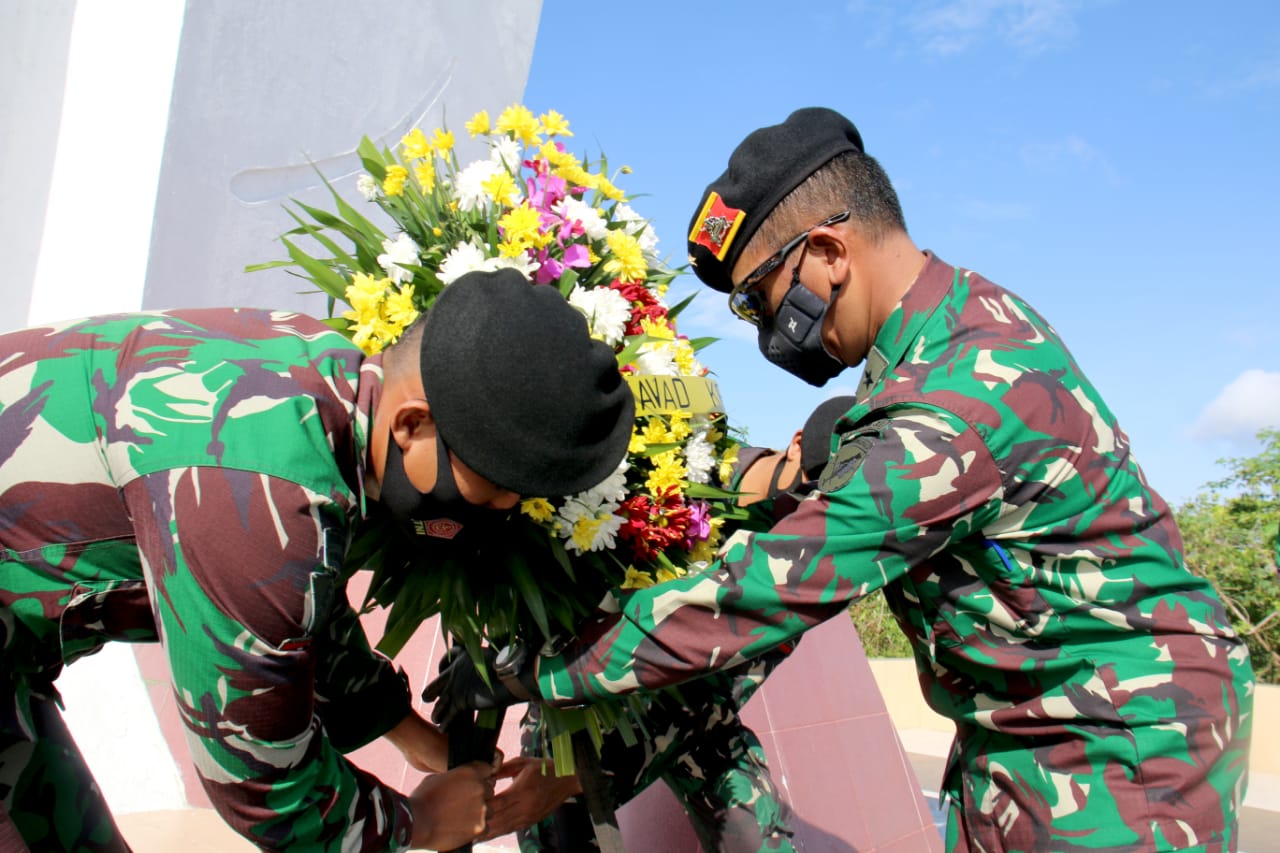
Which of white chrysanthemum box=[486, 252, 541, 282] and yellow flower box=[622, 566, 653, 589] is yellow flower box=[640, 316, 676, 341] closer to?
white chrysanthemum box=[486, 252, 541, 282]

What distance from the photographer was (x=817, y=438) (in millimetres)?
3045

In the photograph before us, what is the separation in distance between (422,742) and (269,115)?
192 inches

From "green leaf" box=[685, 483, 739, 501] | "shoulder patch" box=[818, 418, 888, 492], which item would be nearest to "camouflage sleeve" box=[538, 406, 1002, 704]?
"shoulder patch" box=[818, 418, 888, 492]

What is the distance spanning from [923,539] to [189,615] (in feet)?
3.85

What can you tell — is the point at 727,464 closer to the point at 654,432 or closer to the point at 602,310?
the point at 654,432

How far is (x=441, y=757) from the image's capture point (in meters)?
2.59

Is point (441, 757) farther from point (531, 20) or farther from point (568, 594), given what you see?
point (531, 20)

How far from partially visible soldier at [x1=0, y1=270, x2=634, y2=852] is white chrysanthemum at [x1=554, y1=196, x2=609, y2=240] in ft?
1.74

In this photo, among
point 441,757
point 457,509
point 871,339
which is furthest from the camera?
point 441,757

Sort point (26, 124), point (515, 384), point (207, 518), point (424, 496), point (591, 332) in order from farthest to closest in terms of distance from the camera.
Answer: point (26, 124) < point (591, 332) < point (424, 496) < point (515, 384) < point (207, 518)

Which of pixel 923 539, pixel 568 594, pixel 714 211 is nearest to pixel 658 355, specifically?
pixel 714 211

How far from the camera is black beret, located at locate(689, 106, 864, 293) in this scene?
85.7 inches

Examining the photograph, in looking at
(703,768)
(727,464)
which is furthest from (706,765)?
(727,464)

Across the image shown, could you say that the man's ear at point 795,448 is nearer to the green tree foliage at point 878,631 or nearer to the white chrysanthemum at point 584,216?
the white chrysanthemum at point 584,216
